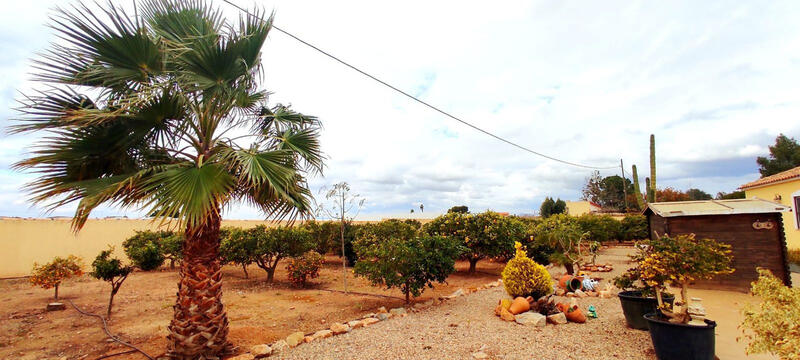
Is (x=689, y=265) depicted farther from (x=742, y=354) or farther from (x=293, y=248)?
(x=293, y=248)

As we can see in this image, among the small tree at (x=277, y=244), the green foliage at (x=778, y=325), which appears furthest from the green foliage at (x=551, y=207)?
the green foliage at (x=778, y=325)

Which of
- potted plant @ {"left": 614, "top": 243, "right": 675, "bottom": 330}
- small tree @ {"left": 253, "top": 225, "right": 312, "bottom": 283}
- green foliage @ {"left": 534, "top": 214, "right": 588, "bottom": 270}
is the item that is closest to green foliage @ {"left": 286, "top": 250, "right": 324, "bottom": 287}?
small tree @ {"left": 253, "top": 225, "right": 312, "bottom": 283}

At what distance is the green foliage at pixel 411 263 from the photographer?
6164mm

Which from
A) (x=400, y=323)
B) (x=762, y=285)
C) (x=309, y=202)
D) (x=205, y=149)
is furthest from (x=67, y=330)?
(x=762, y=285)

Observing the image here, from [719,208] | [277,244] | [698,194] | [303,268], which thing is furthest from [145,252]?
[698,194]

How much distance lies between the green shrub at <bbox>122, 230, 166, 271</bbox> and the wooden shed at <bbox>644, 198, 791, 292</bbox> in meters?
13.1

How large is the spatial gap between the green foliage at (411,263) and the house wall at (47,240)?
462 centimetres

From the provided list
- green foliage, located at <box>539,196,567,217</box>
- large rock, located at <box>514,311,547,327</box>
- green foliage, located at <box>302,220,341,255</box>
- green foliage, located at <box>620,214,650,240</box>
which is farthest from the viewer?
green foliage, located at <box>539,196,567,217</box>

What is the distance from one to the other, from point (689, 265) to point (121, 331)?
25.3 feet

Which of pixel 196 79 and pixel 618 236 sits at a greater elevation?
pixel 196 79

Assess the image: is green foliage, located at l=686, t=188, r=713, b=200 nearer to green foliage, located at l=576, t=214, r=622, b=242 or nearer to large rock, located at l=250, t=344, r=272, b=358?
green foliage, located at l=576, t=214, r=622, b=242

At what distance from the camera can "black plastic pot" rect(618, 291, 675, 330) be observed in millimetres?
4426

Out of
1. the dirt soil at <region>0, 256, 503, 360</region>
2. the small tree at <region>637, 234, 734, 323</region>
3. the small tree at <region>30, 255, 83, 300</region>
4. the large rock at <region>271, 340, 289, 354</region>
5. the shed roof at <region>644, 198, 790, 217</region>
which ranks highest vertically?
the shed roof at <region>644, 198, 790, 217</region>

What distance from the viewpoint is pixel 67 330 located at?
18.8 feet
